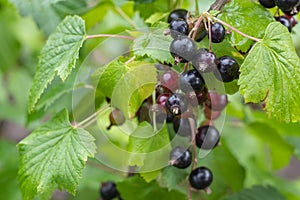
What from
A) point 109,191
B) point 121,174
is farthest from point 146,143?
point 121,174

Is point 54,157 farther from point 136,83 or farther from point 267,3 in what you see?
point 267,3

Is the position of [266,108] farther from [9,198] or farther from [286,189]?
[9,198]

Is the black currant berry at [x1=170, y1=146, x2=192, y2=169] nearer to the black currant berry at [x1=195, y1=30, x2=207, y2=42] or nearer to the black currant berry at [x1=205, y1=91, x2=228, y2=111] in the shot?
the black currant berry at [x1=205, y1=91, x2=228, y2=111]

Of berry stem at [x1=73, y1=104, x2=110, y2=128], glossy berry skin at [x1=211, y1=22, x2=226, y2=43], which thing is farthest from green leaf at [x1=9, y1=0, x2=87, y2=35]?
glossy berry skin at [x1=211, y1=22, x2=226, y2=43]

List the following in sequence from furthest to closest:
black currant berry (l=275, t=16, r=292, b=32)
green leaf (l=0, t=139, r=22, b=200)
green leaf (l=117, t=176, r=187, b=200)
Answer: green leaf (l=0, t=139, r=22, b=200) → green leaf (l=117, t=176, r=187, b=200) → black currant berry (l=275, t=16, r=292, b=32)

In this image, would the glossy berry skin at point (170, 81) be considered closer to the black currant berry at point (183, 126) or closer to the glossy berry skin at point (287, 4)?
the black currant berry at point (183, 126)

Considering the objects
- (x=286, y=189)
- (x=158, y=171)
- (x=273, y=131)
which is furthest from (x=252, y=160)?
(x=158, y=171)
